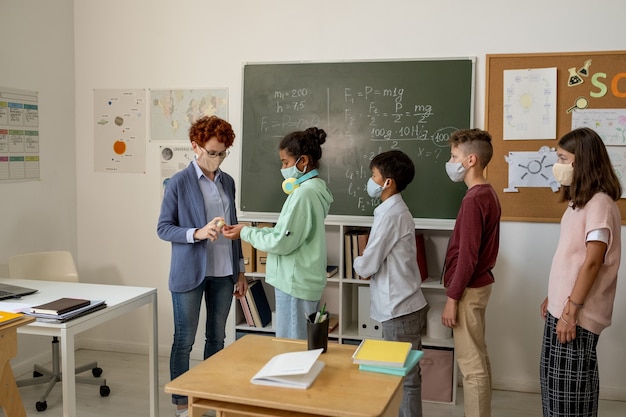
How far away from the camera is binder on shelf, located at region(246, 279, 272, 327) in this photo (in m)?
4.29

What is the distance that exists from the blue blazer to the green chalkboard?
1148 millimetres

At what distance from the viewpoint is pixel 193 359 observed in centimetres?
479

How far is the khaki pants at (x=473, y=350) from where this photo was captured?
3.21 m

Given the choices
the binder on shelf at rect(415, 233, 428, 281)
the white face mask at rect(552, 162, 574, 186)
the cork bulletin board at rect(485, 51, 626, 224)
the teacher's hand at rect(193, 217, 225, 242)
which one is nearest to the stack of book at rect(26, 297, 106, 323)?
the teacher's hand at rect(193, 217, 225, 242)

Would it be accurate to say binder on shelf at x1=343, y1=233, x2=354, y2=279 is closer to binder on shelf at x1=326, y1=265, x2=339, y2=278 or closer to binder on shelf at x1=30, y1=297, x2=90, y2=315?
binder on shelf at x1=326, y1=265, x2=339, y2=278

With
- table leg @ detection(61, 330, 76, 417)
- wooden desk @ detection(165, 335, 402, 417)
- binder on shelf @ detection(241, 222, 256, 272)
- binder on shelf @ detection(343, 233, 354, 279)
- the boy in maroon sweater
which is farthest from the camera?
binder on shelf @ detection(241, 222, 256, 272)

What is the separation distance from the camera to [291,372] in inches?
79.9

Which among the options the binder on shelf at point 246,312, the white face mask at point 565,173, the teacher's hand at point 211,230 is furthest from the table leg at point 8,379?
the white face mask at point 565,173

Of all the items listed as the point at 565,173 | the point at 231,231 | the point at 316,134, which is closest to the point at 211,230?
the point at 231,231

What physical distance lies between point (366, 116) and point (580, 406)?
231 cm

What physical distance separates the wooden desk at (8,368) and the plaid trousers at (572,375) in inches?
91.2

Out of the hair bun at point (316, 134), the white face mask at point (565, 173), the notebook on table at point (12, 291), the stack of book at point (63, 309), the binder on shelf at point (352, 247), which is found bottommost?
the stack of book at point (63, 309)

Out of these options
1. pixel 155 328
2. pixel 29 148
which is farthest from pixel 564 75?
pixel 29 148

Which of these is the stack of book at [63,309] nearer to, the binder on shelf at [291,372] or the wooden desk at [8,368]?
the wooden desk at [8,368]
